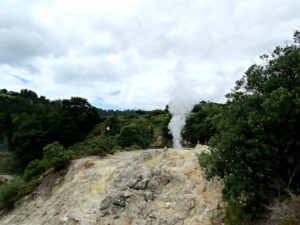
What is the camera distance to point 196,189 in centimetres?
1612

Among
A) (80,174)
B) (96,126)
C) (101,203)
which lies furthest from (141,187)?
(96,126)

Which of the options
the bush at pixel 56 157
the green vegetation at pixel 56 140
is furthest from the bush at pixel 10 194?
the bush at pixel 56 157

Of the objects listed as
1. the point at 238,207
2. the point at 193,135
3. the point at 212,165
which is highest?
the point at 193,135

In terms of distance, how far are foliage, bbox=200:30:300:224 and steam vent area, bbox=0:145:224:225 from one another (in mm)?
2764

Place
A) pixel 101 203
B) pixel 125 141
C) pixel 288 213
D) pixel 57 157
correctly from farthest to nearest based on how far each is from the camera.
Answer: pixel 125 141, pixel 57 157, pixel 101 203, pixel 288 213

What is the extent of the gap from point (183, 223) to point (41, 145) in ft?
124

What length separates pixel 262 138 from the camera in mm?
11188

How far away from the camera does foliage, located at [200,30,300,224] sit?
10977 millimetres

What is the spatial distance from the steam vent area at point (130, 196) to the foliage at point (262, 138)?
2.76m

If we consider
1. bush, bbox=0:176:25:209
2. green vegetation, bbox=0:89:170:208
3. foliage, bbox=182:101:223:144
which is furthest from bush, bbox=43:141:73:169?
foliage, bbox=182:101:223:144

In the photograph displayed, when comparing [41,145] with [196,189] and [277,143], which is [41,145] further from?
[277,143]

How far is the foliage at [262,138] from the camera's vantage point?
1098 cm

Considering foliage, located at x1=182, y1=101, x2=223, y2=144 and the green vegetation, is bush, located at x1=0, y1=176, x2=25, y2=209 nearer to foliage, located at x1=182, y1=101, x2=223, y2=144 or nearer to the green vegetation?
the green vegetation

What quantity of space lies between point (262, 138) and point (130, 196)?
8.39m
